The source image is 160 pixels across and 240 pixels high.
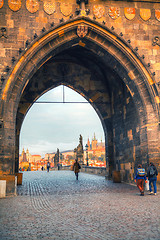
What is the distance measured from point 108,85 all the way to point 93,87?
101 cm

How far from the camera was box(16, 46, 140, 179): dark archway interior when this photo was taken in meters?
16.5

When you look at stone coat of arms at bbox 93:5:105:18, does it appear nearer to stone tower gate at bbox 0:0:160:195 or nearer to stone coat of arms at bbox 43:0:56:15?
stone tower gate at bbox 0:0:160:195

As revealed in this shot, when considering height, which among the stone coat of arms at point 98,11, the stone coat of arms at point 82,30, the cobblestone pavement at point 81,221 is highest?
the stone coat of arms at point 98,11

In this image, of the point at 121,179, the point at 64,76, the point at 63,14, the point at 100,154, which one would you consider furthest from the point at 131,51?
the point at 100,154

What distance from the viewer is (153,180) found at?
1026 centimetres

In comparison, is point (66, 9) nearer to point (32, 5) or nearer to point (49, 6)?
point (49, 6)

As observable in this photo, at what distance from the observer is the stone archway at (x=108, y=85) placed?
11336 mm

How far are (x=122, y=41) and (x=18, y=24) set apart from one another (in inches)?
188

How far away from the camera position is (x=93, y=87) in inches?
717

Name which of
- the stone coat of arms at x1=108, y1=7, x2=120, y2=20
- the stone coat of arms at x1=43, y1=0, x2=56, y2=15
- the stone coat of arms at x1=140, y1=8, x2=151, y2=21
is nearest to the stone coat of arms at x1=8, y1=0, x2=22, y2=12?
the stone coat of arms at x1=43, y1=0, x2=56, y2=15

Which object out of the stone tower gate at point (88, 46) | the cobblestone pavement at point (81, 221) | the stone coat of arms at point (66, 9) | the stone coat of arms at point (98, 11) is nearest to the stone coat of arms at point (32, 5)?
the stone tower gate at point (88, 46)

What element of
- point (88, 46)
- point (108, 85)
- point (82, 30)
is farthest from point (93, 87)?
point (82, 30)

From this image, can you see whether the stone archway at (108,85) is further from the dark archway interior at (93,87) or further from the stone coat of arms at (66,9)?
the stone coat of arms at (66,9)

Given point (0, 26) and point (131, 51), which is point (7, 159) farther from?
point (131, 51)
